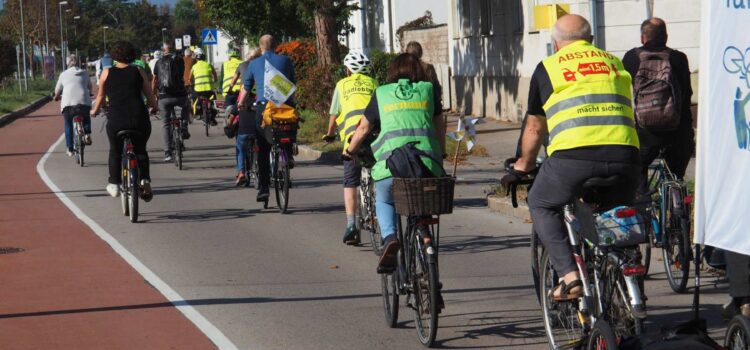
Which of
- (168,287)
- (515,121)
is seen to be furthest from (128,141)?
(515,121)

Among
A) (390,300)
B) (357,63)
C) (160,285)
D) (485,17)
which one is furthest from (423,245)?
(485,17)

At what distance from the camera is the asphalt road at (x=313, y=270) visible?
824 cm

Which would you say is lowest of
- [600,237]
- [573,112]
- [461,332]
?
[461,332]

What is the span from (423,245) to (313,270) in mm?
3164

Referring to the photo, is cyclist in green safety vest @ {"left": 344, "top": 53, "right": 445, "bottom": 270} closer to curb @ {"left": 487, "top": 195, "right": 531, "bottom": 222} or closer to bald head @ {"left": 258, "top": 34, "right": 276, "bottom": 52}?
curb @ {"left": 487, "top": 195, "right": 531, "bottom": 222}

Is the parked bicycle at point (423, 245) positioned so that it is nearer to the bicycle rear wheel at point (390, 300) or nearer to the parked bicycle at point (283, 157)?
the bicycle rear wheel at point (390, 300)

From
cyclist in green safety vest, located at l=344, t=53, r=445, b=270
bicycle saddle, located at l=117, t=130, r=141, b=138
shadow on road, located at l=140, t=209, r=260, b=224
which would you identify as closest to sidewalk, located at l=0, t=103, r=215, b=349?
shadow on road, located at l=140, t=209, r=260, b=224

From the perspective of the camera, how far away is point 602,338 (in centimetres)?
574

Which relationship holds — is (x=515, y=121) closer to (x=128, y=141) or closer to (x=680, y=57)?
(x=128, y=141)

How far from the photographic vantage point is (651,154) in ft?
32.0

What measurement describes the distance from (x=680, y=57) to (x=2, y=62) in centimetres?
5345

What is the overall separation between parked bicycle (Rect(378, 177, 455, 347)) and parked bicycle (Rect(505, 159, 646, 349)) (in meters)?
0.92

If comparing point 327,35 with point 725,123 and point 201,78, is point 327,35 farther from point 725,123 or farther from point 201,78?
point 725,123

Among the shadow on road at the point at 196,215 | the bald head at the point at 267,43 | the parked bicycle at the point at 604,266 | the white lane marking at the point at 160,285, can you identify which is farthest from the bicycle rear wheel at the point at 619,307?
the bald head at the point at 267,43
